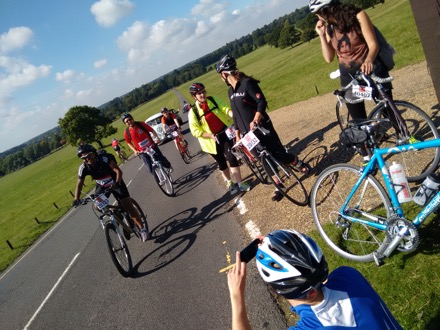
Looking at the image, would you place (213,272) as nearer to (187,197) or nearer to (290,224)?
(290,224)

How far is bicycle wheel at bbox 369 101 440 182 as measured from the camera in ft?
13.9

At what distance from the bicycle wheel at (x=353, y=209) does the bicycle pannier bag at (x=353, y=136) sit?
0.99 ft

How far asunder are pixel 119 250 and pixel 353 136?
4.78m

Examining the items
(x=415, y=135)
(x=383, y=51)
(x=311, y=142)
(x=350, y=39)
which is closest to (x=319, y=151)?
(x=311, y=142)

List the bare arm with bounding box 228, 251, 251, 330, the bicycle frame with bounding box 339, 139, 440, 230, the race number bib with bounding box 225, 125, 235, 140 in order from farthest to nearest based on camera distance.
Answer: the race number bib with bounding box 225, 125, 235, 140 → the bicycle frame with bounding box 339, 139, 440, 230 → the bare arm with bounding box 228, 251, 251, 330

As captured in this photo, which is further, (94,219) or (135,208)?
(94,219)

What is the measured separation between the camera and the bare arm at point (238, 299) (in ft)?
5.93

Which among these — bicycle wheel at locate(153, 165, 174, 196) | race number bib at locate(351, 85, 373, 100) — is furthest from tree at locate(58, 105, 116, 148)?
race number bib at locate(351, 85, 373, 100)

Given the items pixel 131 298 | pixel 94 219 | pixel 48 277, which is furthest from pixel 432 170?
pixel 94 219

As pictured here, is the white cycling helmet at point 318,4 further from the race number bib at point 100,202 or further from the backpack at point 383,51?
the race number bib at point 100,202

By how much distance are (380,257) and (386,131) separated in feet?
5.38

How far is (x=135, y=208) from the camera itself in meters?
7.48

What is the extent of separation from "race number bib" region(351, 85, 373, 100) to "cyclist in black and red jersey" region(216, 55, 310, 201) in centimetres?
181

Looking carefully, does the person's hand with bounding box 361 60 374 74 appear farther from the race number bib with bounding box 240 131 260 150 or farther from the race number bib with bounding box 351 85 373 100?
the race number bib with bounding box 240 131 260 150
